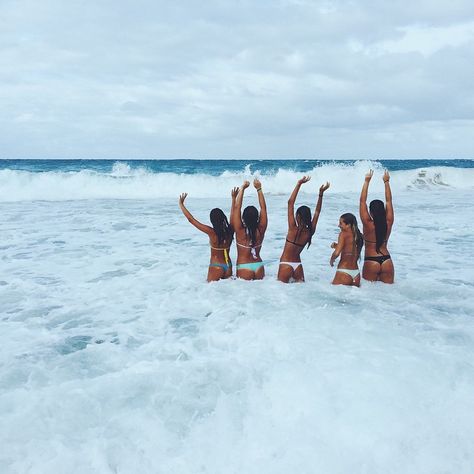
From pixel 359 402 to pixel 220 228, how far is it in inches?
125

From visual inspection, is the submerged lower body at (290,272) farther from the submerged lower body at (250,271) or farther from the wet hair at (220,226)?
the wet hair at (220,226)

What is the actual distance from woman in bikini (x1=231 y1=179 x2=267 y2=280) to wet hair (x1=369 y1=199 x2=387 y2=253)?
1.42 metres

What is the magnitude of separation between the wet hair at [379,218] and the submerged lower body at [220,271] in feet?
6.89

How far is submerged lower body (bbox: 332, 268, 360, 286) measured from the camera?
6.17 meters

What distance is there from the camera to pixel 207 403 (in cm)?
365

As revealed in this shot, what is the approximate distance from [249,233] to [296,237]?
2.10ft

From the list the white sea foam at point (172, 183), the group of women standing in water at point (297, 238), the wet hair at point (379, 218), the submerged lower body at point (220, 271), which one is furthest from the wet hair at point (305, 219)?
the white sea foam at point (172, 183)

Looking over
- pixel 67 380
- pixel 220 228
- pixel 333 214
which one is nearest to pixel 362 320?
pixel 220 228

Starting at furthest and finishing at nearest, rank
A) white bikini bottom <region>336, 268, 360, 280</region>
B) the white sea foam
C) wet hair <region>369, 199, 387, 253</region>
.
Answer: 1. the white sea foam
2. white bikini bottom <region>336, 268, 360, 280</region>
3. wet hair <region>369, 199, 387, 253</region>

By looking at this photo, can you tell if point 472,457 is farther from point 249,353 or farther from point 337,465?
point 249,353

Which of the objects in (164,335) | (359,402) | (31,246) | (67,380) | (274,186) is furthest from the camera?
(274,186)

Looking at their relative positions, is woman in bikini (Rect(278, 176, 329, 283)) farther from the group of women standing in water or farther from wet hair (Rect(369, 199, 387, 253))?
wet hair (Rect(369, 199, 387, 253))

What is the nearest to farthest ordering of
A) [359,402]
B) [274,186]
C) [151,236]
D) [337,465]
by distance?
[337,465]
[359,402]
[151,236]
[274,186]

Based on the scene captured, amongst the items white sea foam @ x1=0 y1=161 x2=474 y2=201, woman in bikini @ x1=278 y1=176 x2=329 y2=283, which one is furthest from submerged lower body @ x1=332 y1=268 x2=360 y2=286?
white sea foam @ x1=0 y1=161 x2=474 y2=201
